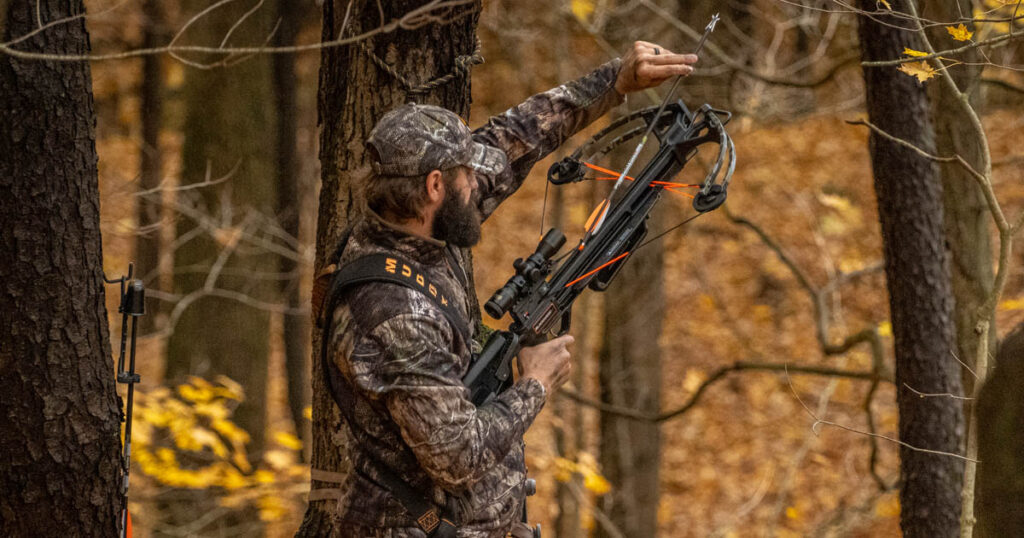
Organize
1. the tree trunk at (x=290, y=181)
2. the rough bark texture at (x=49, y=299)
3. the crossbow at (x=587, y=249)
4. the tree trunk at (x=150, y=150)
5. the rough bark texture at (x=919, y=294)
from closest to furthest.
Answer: the crossbow at (x=587, y=249)
the rough bark texture at (x=49, y=299)
the rough bark texture at (x=919, y=294)
the tree trunk at (x=290, y=181)
the tree trunk at (x=150, y=150)

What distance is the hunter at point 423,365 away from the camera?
2.82m

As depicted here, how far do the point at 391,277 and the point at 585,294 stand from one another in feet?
22.8

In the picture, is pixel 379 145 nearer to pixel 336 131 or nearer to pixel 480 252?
pixel 336 131

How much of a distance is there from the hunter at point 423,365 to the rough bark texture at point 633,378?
16.3ft

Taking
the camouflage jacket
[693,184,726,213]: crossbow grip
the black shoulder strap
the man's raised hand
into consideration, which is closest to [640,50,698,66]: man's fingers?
the man's raised hand

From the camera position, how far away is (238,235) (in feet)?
29.1

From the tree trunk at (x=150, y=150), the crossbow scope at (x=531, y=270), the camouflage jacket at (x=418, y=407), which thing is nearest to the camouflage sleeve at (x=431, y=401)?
the camouflage jacket at (x=418, y=407)

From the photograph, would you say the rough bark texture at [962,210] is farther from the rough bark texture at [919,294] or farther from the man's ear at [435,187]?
the man's ear at [435,187]

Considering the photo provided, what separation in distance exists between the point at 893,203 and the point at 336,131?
2.41m

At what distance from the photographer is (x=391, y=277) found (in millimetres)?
2883

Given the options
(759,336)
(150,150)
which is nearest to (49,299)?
(150,150)

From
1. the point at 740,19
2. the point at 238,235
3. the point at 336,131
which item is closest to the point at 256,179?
the point at 238,235

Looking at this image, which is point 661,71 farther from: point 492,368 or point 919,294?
point 919,294

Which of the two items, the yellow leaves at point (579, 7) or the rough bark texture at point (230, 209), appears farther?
the rough bark texture at point (230, 209)
